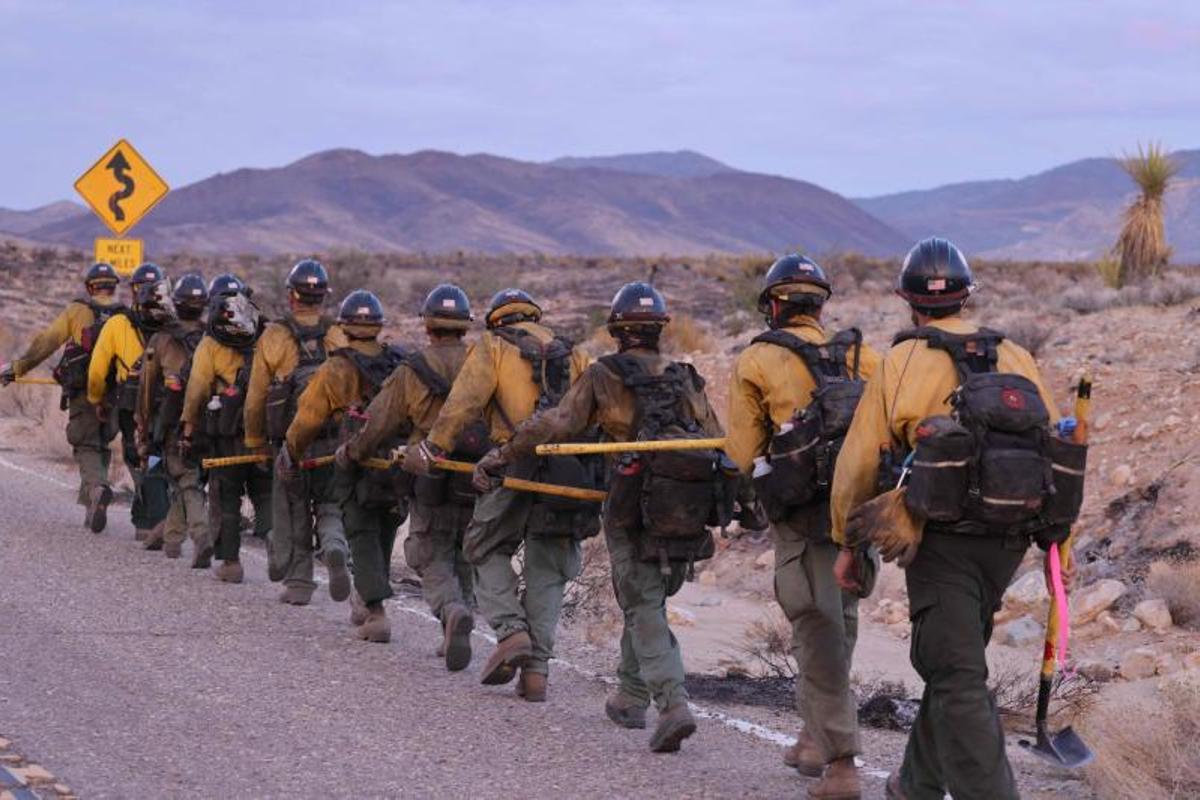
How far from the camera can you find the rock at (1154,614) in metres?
13.4

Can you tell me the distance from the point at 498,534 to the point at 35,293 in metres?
48.1

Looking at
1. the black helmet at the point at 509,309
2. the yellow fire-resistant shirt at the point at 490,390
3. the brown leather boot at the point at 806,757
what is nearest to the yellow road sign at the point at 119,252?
the black helmet at the point at 509,309

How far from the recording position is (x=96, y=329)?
52.8ft

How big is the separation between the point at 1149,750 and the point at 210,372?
26.0ft

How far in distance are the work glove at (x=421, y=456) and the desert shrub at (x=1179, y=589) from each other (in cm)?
584

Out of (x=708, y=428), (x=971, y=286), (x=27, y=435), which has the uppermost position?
(x=971, y=286)

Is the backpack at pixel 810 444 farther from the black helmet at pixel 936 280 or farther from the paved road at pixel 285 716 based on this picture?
the paved road at pixel 285 716

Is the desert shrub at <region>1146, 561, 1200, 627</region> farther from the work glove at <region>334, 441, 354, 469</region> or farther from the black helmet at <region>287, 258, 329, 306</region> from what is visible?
the black helmet at <region>287, 258, 329, 306</region>

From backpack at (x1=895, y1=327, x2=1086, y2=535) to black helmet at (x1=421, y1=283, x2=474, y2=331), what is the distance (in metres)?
4.77

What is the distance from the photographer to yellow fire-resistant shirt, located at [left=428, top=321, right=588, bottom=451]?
9891 mm

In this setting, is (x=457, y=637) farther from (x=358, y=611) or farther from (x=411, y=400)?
(x=358, y=611)

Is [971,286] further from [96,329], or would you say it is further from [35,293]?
[35,293]

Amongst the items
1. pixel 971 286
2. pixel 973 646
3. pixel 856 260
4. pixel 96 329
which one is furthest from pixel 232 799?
pixel 856 260

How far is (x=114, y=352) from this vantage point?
51.5 feet
